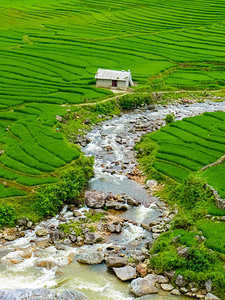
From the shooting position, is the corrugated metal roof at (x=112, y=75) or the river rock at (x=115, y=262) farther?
the corrugated metal roof at (x=112, y=75)

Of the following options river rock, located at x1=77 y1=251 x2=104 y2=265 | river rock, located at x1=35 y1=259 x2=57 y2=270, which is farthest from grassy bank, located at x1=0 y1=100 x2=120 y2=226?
river rock, located at x1=77 y1=251 x2=104 y2=265

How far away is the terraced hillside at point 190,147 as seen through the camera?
1199 inches

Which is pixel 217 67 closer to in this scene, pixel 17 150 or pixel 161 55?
pixel 161 55

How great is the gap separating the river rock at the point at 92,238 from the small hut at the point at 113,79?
90.3 feet

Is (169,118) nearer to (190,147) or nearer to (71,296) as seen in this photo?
(190,147)

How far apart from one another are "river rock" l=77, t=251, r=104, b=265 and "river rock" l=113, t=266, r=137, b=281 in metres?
1.20

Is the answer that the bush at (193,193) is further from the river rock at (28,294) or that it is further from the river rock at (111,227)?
the river rock at (28,294)

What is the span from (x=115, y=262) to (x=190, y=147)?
1573 centimetres

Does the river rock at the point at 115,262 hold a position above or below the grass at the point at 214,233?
below

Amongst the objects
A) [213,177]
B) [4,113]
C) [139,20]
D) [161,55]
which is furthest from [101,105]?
[139,20]

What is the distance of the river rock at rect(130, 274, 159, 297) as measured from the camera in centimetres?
2002

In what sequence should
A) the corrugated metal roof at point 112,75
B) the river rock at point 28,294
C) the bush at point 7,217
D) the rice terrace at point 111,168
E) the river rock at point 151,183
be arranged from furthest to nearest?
the corrugated metal roof at point 112,75
the river rock at point 151,183
the bush at point 7,217
the rice terrace at point 111,168
the river rock at point 28,294

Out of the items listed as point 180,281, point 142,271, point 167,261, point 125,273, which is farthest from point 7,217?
point 180,281

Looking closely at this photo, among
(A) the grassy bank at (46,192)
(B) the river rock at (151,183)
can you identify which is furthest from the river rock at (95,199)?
(B) the river rock at (151,183)
